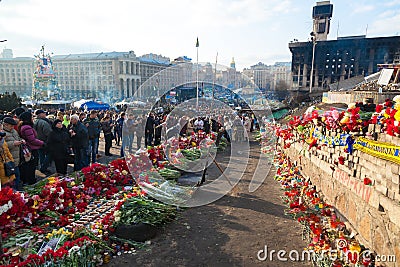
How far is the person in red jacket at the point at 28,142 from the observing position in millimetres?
7276

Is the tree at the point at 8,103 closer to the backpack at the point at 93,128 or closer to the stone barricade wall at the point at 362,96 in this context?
the backpack at the point at 93,128

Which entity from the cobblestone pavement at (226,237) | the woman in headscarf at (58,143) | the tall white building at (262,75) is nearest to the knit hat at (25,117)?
the woman in headscarf at (58,143)

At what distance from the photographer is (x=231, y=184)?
848cm

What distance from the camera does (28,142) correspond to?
23.9 ft

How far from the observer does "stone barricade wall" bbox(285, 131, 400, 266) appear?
3.62 metres

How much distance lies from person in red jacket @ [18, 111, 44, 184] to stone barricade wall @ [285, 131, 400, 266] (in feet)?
23.9

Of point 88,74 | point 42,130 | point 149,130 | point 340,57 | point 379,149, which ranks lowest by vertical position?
point 149,130

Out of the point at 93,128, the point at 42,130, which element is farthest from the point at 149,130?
the point at 42,130

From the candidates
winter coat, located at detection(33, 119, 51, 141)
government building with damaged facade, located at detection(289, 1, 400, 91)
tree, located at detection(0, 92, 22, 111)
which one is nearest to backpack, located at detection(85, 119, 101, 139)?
winter coat, located at detection(33, 119, 51, 141)

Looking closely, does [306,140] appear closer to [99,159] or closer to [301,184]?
[301,184]

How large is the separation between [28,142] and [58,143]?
28.5 inches

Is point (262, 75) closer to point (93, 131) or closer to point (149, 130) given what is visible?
point (149, 130)

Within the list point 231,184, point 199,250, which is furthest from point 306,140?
point 199,250

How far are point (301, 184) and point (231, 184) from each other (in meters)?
2.05
